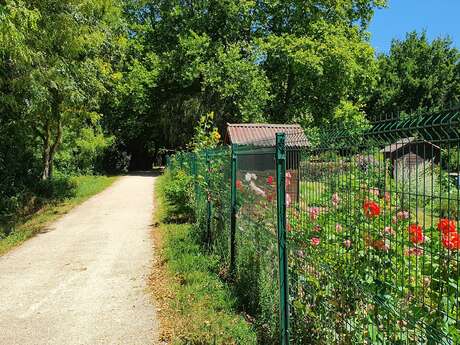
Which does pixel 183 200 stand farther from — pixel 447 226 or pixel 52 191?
pixel 447 226

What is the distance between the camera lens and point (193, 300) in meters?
5.76

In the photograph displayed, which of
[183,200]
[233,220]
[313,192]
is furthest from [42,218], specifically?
[313,192]

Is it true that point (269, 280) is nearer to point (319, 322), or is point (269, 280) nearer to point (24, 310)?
point (319, 322)

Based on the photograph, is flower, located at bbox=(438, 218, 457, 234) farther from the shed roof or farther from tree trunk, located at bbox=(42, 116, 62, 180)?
tree trunk, located at bbox=(42, 116, 62, 180)

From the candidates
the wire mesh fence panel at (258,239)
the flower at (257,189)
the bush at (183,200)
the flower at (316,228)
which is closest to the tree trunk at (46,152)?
the bush at (183,200)

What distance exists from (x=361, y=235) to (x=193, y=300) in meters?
3.24

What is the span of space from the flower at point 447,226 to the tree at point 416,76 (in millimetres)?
42260

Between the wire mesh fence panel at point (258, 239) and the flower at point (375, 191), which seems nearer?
the flower at point (375, 191)

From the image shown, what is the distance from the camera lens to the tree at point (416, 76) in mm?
43281

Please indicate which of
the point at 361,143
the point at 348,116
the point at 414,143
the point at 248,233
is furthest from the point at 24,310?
the point at 348,116

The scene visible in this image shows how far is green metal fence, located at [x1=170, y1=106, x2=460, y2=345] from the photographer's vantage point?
219 centimetres

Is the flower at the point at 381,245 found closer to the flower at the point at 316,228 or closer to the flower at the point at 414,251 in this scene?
the flower at the point at 414,251

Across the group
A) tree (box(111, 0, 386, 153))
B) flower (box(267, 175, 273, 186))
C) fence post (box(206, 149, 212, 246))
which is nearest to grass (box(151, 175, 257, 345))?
fence post (box(206, 149, 212, 246))

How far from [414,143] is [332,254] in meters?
1.42
